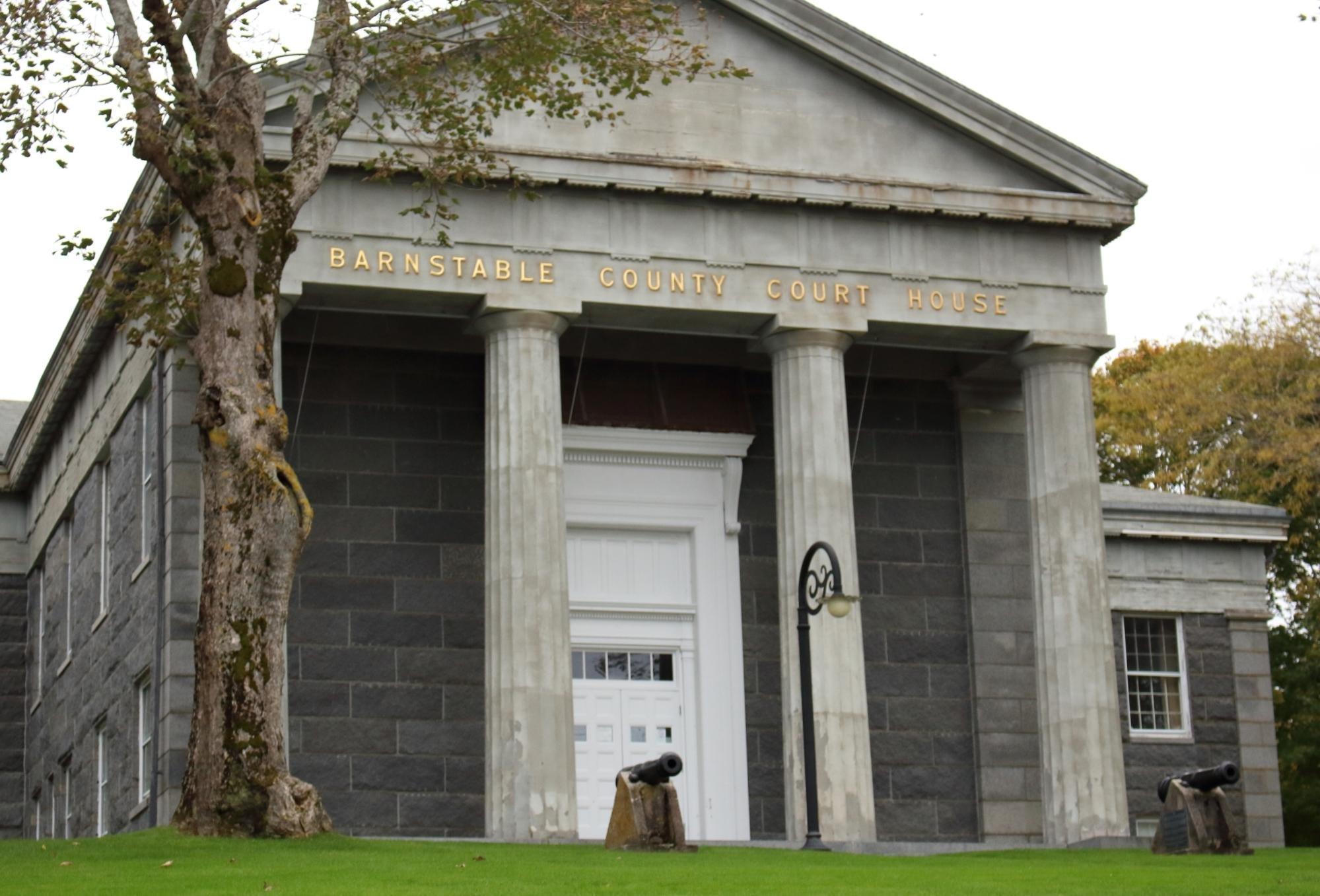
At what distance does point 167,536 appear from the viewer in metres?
29.3

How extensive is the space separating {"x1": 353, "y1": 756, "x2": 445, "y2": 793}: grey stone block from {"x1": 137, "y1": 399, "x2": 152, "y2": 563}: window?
4.23 metres

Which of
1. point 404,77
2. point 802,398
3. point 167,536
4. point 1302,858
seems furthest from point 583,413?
point 1302,858

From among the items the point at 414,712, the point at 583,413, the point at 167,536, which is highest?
the point at 583,413

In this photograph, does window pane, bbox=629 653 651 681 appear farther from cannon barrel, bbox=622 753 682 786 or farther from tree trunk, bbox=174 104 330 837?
Answer: tree trunk, bbox=174 104 330 837

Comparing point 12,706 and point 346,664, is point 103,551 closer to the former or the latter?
point 346,664

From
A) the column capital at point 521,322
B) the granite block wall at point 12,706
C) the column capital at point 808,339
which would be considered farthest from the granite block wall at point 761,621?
the granite block wall at point 12,706

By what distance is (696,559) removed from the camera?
32.9m

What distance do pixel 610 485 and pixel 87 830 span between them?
10.0 m

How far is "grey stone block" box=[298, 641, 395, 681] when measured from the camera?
30656mm

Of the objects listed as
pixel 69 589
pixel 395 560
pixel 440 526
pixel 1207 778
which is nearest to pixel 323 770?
pixel 395 560

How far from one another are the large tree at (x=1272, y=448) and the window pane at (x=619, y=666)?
19.9 metres

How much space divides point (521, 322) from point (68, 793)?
44.1 feet

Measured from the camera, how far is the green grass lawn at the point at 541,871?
18.2 meters

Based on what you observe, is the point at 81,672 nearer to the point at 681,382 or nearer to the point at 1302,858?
the point at 681,382
